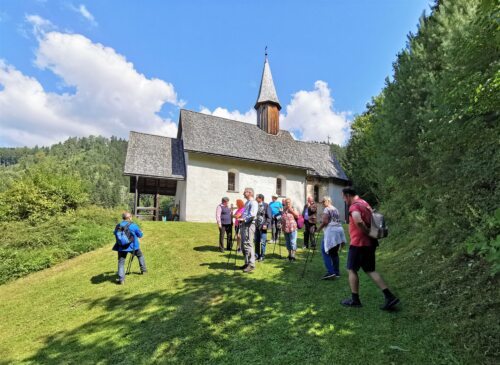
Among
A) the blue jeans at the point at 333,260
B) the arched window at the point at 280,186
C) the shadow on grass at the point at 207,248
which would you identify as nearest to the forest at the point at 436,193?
the blue jeans at the point at 333,260

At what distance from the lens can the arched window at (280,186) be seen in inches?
984

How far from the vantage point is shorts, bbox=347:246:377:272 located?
4996 millimetres

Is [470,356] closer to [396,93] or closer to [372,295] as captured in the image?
[372,295]

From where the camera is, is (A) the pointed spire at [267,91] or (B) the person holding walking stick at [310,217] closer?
(B) the person holding walking stick at [310,217]

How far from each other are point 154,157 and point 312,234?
15701 millimetres

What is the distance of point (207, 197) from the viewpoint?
70.9 ft

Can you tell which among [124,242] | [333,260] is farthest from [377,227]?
[124,242]

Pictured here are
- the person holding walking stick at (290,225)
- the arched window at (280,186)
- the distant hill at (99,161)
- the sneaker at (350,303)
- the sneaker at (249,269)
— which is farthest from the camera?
the distant hill at (99,161)

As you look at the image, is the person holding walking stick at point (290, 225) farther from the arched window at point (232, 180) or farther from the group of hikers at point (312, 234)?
the arched window at point (232, 180)

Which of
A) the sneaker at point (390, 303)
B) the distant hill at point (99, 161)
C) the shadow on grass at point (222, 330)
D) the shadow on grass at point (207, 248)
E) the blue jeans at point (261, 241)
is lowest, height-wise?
the shadow on grass at point (222, 330)

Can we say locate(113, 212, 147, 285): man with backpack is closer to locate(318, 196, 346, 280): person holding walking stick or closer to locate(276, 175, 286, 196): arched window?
locate(318, 196, 346, 280): person holding walking stick

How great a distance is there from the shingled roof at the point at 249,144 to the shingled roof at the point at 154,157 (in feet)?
4.82

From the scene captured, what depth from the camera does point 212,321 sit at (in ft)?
17.1

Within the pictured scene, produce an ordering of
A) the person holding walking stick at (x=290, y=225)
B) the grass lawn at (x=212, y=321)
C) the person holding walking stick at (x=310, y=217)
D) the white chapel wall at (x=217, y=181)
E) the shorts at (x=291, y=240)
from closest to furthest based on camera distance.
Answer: the grass lawn at (x=212, y=321) → the person holding walking stick at (x=290, y=225) → the shorts at (x=291, y=240) → the person holding walking stick at (x=310, y=217) → the white chapel wall at (x=217, y=181)
